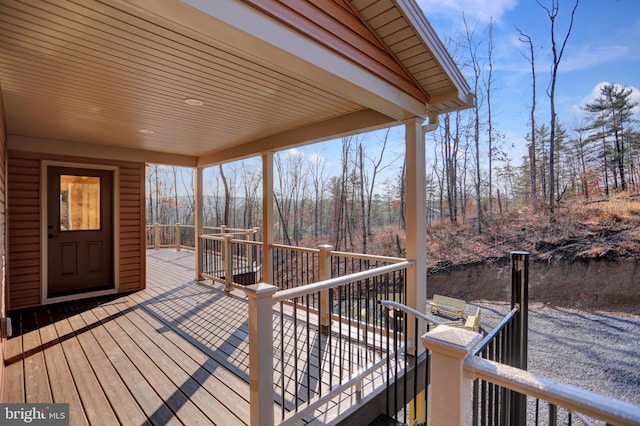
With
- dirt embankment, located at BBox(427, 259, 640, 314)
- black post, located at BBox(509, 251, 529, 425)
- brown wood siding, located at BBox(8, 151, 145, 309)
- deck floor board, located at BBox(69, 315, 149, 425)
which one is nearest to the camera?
deck floor board, located at BBox(69, 315, 149, 425)

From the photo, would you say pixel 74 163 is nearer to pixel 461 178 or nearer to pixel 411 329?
pixel 411 329

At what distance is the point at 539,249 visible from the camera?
33.6ft

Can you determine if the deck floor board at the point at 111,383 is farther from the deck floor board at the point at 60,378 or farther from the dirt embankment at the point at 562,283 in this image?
the dirt embankment at the point at 562,283

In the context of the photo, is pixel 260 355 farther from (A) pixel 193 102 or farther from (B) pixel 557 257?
(B) pixel 557 257

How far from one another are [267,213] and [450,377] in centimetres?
380

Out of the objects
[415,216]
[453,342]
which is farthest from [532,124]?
[453,342]

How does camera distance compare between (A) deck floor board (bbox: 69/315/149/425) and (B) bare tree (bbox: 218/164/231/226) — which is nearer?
(A) deck floor board (bbox: 69/315/149/425)

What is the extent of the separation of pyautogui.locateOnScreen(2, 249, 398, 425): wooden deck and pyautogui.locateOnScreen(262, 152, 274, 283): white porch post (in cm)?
68

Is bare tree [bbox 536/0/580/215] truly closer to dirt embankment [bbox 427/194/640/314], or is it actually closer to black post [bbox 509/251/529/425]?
dirt embankment [bbox 427/194/640/314]

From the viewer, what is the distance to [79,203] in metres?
5.07

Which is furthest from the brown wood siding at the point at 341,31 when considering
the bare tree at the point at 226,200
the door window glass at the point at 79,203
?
the bare tree at the point at 226,200

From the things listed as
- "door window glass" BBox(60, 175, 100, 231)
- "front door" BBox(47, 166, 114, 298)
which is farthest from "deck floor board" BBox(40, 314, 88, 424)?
"door window glass" BBox(60, 175, 100, 231)

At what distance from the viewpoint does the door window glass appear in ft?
16.1

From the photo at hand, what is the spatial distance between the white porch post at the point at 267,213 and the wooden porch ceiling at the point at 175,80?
0.89ft
